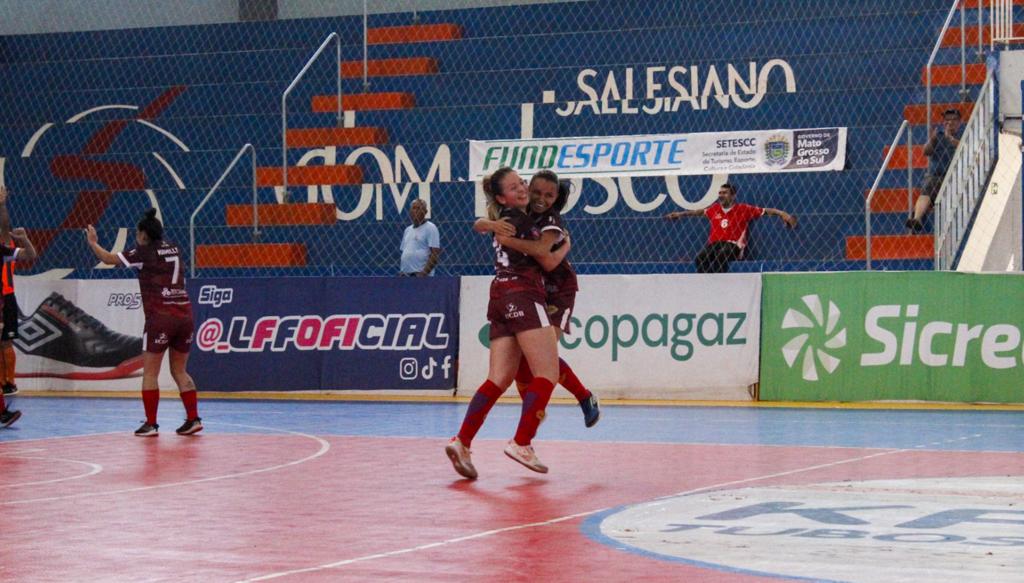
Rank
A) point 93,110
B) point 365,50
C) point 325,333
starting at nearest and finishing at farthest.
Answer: point 325,333 → point 365,50 → point 93,110

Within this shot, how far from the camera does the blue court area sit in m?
13.7

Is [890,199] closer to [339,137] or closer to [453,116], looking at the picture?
[453,116]

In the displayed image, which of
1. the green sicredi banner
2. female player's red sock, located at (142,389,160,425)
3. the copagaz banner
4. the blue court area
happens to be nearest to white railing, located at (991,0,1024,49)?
the copagaz banner

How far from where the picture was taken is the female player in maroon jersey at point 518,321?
406 inches

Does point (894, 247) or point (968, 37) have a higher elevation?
point (968, 37)

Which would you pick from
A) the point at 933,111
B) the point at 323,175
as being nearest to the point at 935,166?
the point at 933,111

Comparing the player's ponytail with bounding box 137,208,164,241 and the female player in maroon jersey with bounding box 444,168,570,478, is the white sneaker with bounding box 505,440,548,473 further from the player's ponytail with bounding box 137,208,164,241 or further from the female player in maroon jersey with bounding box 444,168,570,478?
the player's ponytail with bounding box 137,208,164,241

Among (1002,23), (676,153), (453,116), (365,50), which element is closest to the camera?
(1002,23)

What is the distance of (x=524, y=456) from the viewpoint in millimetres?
10352

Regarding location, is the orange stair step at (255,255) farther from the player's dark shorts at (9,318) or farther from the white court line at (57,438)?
the white court line at (57,438)

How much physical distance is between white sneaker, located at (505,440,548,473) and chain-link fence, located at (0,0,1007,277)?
11.2m

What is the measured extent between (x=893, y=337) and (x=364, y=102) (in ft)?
36.4

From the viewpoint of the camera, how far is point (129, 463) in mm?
11570

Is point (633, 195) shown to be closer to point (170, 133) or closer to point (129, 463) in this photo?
point (170, 133)
